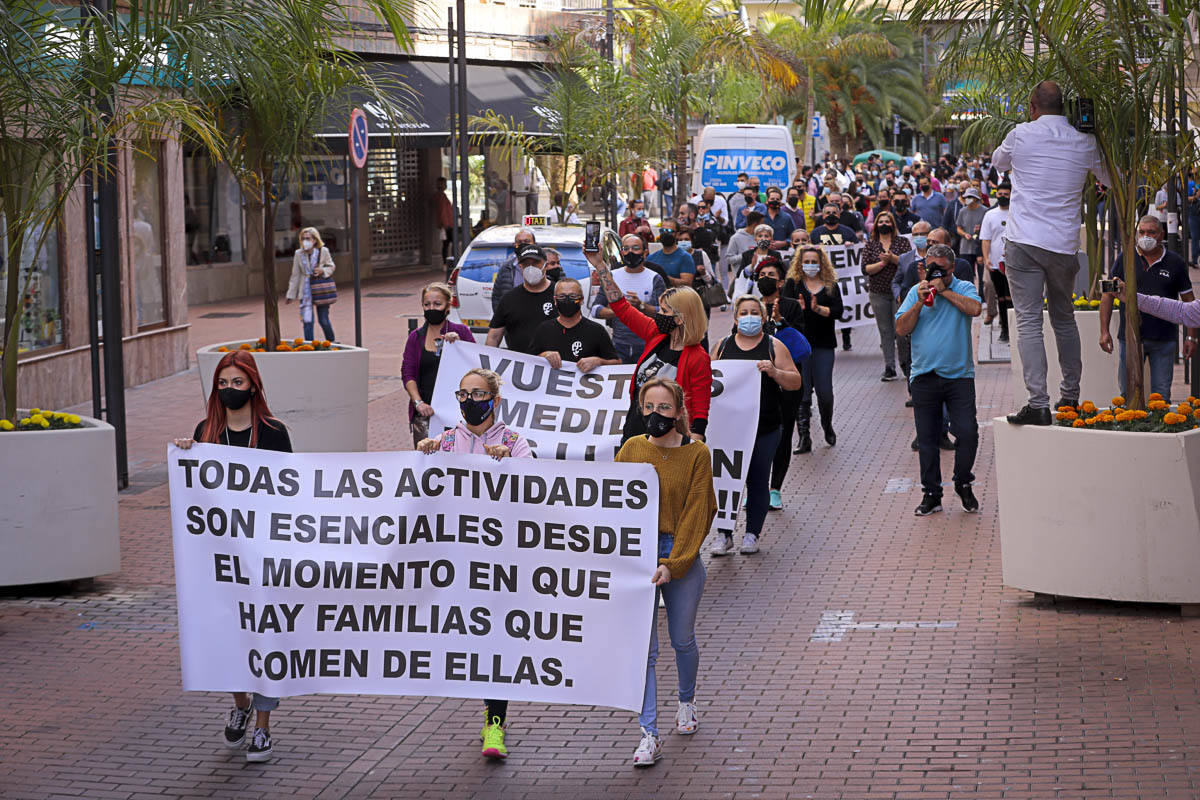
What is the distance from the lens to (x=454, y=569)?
708cm

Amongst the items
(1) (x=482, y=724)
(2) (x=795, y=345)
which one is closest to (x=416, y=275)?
(2) (x=795, y=345)

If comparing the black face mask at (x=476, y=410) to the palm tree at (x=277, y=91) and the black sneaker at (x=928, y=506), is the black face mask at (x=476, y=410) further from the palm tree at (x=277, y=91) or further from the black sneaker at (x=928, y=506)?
the black sneaker at (x=928, y=506)

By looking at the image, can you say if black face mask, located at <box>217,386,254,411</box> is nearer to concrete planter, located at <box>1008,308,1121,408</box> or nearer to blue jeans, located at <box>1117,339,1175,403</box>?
blue jeans, located at <box>1117,339,1175,403</box>

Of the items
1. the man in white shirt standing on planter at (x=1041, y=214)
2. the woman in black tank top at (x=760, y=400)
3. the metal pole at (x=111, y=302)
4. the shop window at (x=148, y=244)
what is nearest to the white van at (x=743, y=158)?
the shop window at (x=148, y=244)

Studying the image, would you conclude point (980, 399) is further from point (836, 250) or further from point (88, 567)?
point (88, 567)

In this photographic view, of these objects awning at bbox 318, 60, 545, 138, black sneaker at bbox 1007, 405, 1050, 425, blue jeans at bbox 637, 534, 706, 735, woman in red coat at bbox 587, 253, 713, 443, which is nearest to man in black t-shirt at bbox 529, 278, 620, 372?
woman in red coat at bbox 587, 253, 713, 443

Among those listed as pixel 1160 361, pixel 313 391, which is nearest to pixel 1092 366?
pixel 1160 361

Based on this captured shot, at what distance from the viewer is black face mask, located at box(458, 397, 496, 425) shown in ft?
24.1

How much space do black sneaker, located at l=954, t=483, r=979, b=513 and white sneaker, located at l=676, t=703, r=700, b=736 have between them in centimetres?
504

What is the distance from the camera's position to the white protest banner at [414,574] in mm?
6906

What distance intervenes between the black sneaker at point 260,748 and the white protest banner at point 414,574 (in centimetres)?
20

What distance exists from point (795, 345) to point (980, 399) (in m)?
5.65

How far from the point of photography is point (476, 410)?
7348mm

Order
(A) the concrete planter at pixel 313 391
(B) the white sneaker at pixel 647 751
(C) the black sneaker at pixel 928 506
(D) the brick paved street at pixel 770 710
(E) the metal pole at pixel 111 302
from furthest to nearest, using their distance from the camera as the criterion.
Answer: (A) the concrete planter at pixel 313 391
(E) the metal pole at pixel 111 302
(C) the black sneaker at pixel 928 506
(B) the white sneaker at pixel 647 751
(D) the brick paved street at pixel 770 710
